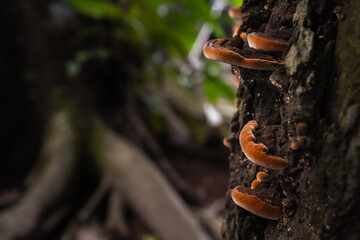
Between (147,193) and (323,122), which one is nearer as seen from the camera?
(323,122)

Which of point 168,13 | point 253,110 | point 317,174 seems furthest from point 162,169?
point 317,174

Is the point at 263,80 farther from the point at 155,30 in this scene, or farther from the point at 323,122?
the point at 155,30

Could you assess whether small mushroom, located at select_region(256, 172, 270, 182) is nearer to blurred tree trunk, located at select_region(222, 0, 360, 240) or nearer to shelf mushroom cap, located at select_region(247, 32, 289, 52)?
→ blurred tree trunk, located at select_region(222, 0, 360, 240)

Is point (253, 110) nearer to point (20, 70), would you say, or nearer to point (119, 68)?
point (119, 68)

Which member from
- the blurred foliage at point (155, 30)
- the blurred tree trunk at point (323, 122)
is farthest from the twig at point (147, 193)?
the blurred tree trunk at point (323, 122)

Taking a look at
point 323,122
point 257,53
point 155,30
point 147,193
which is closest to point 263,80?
point 257,53

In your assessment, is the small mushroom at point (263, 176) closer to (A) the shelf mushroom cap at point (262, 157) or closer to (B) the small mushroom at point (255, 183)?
(B) the small mushroom at point (255, 183)
